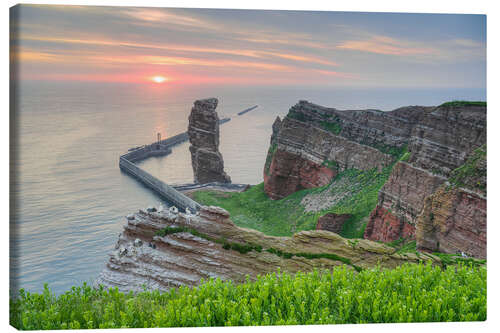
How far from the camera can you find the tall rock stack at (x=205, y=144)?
2274 cm

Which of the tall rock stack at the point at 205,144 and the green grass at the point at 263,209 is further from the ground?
the tall rock stack at the point at 205,144

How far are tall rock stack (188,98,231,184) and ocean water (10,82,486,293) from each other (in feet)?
7.04

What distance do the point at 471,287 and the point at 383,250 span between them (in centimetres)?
225

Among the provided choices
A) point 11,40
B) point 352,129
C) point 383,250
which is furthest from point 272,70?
point 352,129

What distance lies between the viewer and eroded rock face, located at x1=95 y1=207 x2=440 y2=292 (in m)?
11.3

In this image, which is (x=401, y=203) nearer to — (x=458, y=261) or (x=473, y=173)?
(x=473, y=173)

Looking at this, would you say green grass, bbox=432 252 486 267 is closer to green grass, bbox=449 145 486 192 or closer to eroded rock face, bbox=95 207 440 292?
eroded rock face, bbox=95 207 440 292

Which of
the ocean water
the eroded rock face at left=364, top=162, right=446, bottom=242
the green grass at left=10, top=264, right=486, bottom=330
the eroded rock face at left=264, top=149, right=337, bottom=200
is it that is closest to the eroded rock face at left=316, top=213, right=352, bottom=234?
the eroded rock face at left=364, top=162, right=446, bottom=242

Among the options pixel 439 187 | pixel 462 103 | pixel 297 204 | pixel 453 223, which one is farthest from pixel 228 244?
pixel 297 204

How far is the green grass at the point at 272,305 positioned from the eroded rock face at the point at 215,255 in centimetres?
141

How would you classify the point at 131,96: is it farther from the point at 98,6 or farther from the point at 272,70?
the point at 272,70

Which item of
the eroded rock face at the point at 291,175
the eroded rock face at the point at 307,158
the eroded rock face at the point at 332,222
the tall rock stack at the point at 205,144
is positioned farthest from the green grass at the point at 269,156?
the eroded rock face at the point at 332,222

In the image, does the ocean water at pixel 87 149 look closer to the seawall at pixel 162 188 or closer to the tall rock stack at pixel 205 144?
the seawall at pixel 162 188

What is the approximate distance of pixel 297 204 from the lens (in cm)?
2212
